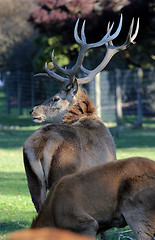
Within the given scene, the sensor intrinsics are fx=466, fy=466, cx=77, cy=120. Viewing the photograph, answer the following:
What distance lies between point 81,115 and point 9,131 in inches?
529

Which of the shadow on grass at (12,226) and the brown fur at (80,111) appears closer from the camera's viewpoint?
the shadow on grass at (12,226)

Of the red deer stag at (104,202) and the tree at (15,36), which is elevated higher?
the tree at (15,36)

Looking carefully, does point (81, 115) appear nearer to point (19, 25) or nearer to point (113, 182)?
point (113, 182)

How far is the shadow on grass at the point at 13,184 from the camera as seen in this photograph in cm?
803

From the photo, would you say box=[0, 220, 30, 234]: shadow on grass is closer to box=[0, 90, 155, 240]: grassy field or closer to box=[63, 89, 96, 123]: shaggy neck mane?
box=[0, 90, 155, 240]: grassy field

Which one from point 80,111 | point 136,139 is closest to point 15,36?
point 136,139

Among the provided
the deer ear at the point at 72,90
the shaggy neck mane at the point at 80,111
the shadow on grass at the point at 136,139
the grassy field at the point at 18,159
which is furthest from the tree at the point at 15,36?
the shaggy neck mane at the point at 80,111

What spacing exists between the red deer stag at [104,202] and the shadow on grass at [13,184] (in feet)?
13.4

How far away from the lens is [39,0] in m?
25.4

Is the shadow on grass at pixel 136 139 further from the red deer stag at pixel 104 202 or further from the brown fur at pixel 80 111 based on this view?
the red deer stag at pixel 104 202

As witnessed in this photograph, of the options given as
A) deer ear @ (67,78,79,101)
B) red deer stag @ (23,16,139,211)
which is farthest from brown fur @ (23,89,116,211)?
deer ear @ (67,78,79,101)

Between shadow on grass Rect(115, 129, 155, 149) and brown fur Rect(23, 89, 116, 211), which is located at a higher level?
brown fur Rect(23, 89, 116, 211)

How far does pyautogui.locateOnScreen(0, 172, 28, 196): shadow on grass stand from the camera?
803 cm

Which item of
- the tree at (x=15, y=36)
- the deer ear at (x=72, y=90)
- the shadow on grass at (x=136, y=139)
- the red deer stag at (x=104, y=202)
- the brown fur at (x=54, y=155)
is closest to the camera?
the red deer stag at (x=104, y=202)
